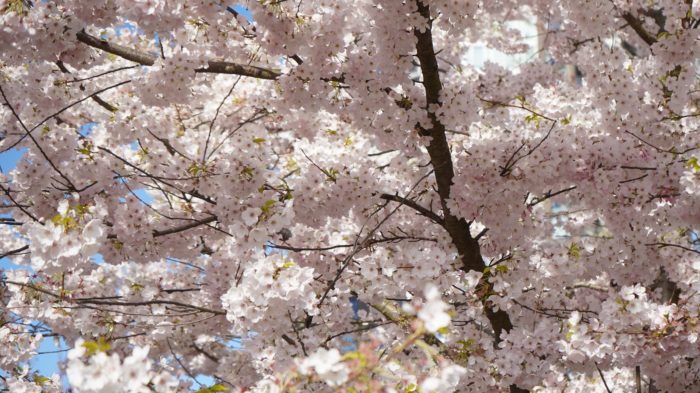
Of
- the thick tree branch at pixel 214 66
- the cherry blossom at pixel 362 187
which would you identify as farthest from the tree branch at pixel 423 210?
the thick tree branch at pixel 214 66

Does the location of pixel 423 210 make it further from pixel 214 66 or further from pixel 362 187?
pixel 214 66

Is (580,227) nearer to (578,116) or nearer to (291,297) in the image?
(578,116)

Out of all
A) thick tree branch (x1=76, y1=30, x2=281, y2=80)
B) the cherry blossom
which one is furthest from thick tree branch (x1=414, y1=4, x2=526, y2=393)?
thick tree branch (x1=76, y1=30, x2=281, y2=80)

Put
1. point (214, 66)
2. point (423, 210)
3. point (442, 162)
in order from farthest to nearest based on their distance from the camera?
1. point (423, 210)
2. point (442, 162)
3. point (214, 66)

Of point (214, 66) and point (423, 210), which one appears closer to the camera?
point (214, 66)

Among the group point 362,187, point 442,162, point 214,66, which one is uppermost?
point 214,66

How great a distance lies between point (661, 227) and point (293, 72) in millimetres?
3831

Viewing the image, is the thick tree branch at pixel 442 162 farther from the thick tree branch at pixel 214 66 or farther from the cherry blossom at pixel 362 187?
the thick tree branch at pixel 214 66

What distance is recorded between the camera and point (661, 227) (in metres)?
6.07

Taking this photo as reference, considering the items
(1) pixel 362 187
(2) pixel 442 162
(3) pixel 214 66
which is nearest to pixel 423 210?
(2) pixel 442 162

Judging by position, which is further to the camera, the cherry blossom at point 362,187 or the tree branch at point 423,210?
the tree branch at point 423,210

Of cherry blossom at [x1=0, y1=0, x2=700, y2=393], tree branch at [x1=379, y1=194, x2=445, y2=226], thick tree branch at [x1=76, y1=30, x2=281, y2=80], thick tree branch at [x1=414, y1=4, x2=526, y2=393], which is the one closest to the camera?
cherry blossom at [x1=0, y1=0, x2=700, y2=393]

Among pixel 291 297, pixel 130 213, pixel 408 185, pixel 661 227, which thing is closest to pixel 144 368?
pixel 291 297

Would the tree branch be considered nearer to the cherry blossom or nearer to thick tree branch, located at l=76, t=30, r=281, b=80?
the cherry blossom
